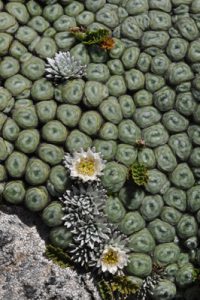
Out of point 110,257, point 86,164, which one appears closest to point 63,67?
point 86,164

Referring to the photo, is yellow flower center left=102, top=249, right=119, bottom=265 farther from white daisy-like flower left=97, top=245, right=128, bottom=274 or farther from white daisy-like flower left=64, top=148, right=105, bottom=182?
white daisy-like flower left=64, top=148, right=105, bottom=182

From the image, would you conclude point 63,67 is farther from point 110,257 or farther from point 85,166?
point 110,257

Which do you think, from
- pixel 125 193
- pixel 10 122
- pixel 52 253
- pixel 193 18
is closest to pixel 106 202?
pixel 125 193

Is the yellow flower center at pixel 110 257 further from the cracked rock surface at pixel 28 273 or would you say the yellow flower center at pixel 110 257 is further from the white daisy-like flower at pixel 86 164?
the white daisy-like flower at pixel 86 164

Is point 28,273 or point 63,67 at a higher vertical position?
point 63,67

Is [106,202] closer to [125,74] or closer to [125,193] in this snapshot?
[125,193]

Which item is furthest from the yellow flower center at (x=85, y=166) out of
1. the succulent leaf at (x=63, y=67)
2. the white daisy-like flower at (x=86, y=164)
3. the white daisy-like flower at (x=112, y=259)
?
the succulent leaf at (x=63, y=67)
